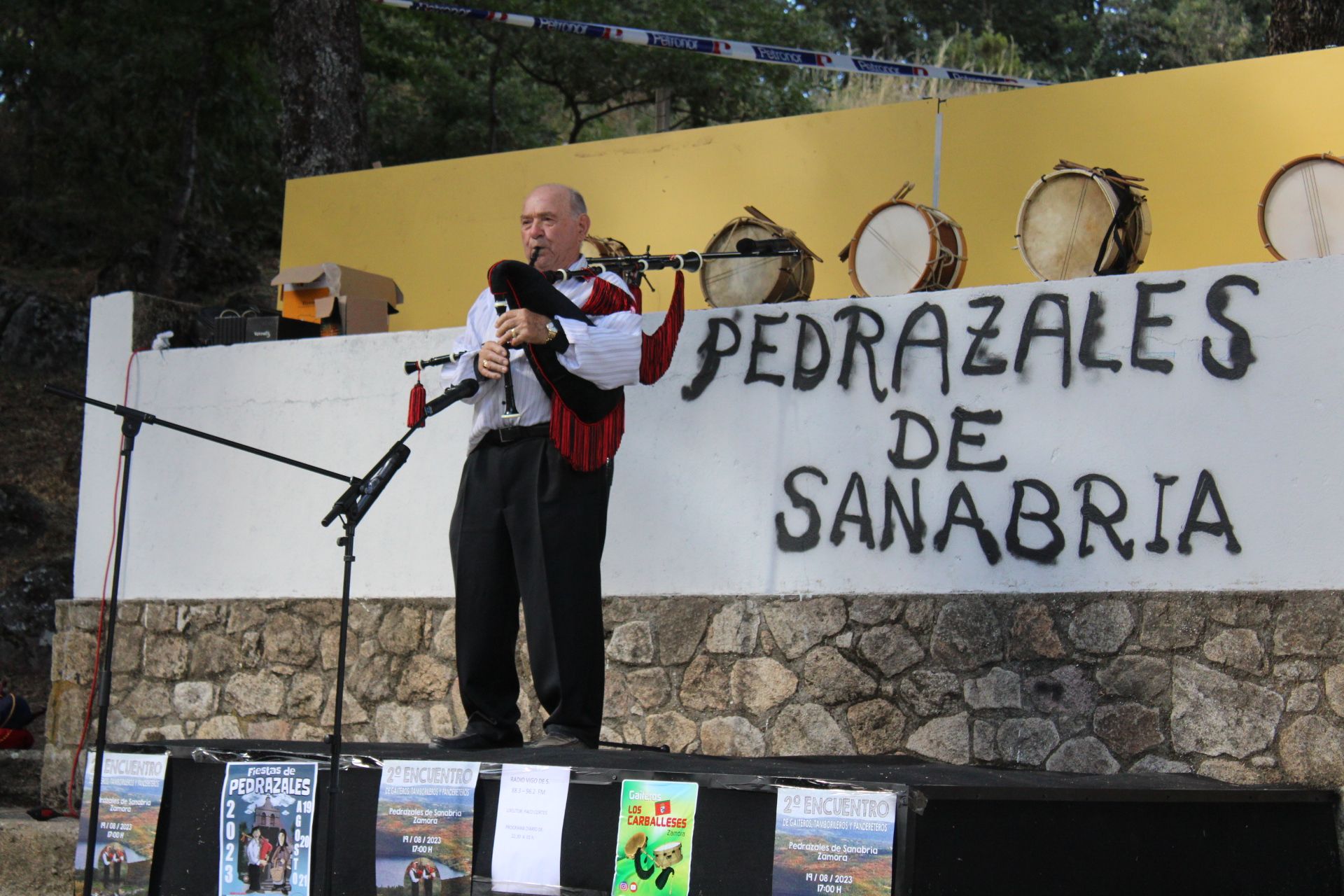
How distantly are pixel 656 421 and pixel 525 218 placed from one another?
50.2 inches

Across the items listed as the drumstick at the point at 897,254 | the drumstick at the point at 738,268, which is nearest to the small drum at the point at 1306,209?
the drumstick at the point at 897,254

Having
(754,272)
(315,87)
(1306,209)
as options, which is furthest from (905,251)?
(315,87)

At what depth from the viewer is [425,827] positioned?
3.89m

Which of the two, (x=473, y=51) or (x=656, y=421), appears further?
(x=473, y=51)

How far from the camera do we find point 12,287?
54.2 ft

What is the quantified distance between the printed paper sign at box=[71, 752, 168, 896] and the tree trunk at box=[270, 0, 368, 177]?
6463 mm

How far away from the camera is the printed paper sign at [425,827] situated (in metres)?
3.86

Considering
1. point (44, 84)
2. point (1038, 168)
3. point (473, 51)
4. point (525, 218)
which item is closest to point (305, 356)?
point (525, 218)

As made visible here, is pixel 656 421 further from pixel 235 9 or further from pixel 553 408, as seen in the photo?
pixel 235 9

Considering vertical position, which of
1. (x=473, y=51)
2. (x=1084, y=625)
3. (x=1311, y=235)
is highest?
(x=473, y=51)

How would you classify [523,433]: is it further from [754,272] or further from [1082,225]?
[1082,225]

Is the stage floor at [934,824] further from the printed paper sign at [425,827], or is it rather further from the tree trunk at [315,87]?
the tree trunk at [315,87]

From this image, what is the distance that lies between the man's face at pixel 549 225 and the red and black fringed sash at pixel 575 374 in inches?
6.8

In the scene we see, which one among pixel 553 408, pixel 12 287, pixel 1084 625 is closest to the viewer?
pixel 553 408
